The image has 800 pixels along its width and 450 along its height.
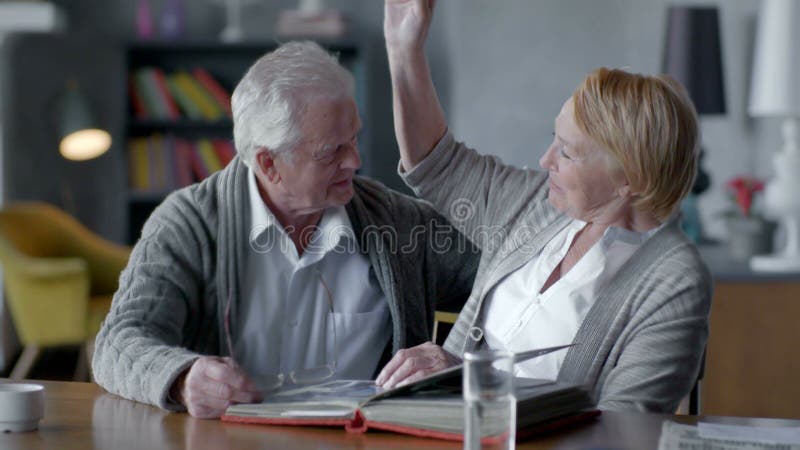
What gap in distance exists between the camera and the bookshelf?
5.59 m

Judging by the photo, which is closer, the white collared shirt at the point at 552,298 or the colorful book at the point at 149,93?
the white collared shirt at the point at 552,298

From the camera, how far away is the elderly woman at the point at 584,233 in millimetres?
1760

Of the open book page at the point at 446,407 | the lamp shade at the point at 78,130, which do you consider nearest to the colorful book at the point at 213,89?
the lamp shade at the point at 78,130

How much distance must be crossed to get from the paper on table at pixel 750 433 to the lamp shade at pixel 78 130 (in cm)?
446

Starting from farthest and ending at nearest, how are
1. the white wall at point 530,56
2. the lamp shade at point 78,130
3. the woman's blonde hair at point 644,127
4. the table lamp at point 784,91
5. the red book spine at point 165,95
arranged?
the red book spine at point 165,95 < the lamp shade at point 78,130 < the white wall at point 530,56 < the table lamp at point 784,91 < the woman's blonde hair at point 644,127

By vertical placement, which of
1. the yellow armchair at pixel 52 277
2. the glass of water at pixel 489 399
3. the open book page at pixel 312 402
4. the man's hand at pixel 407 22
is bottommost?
the yellow armchair at pixel 52 277

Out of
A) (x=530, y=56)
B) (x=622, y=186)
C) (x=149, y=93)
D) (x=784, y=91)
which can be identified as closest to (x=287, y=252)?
(x=622, y=186)

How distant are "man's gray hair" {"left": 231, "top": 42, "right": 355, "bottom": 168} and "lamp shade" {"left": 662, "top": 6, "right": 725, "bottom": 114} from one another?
2294 mm

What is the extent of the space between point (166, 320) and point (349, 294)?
378mm

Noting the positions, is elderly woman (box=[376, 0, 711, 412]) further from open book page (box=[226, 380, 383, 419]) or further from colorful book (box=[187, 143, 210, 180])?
colorful book (box=[187, 143, 210, 180])

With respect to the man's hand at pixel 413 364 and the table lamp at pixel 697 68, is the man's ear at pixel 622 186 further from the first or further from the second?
the table lamp at pixel 697 68

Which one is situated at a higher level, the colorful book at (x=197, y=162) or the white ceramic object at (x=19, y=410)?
the white ceramic object at (x=19, y=410)

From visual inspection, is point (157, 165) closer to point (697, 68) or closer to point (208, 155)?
point (208, 155)

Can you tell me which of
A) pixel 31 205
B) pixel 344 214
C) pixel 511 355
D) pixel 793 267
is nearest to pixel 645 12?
pixel 793 267
